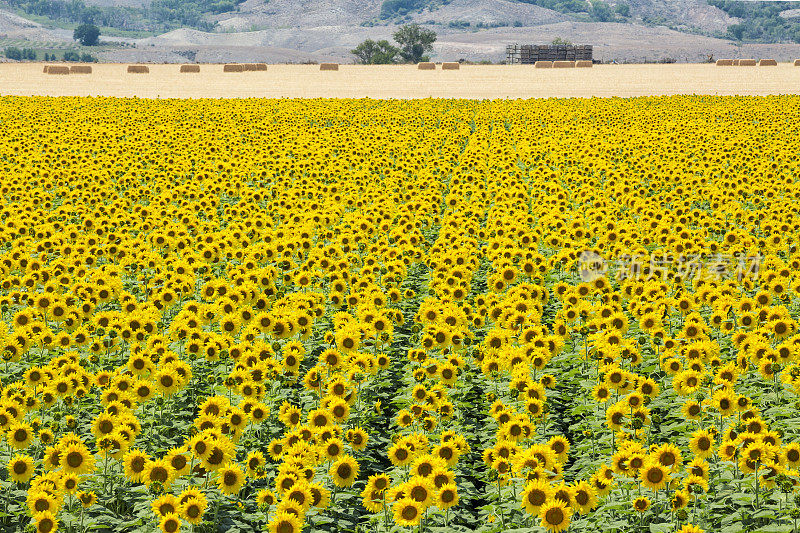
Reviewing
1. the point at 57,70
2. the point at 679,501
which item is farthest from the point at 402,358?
the point at 57,70

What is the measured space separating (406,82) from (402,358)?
66.3m

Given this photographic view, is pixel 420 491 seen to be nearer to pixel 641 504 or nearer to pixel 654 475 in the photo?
pixel 641 504

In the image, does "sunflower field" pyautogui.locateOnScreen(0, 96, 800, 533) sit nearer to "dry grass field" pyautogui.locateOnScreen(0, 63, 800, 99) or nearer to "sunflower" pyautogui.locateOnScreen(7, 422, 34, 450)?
"sunflower" pyautogui.locateOnScreen(7, 422, 34, 450)

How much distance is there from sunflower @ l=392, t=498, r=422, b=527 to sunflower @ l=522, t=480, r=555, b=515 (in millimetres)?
789

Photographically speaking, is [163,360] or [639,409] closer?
[639,409]

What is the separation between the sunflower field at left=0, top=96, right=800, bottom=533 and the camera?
648 centimetres

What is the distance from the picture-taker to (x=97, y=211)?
15648mm

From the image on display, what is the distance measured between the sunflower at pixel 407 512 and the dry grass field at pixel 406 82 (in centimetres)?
5260

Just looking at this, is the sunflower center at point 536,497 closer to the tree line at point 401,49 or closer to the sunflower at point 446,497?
the sunflower at point 446,497

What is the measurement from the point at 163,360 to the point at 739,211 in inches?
442

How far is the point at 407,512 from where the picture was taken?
5.84 m

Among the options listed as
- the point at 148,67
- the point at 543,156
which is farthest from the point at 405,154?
the point at 148,67

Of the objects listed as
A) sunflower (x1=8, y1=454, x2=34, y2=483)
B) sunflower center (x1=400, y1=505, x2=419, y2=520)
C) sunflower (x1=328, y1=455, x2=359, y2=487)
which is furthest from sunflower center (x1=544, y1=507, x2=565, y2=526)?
sunflower (x1=8, y1=454, x2=34, y2=483)

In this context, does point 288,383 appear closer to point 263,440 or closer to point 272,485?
point 263,440
